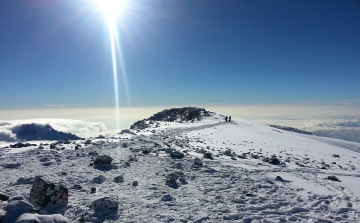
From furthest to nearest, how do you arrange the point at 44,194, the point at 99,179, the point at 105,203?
the point at 99,179 < the point at 105,203 < the point at 44,194

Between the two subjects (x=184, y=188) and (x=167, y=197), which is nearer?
(x=167, y=197)

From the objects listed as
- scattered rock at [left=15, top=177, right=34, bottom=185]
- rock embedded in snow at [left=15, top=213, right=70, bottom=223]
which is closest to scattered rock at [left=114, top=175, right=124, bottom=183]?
Answer: scattered rock at [left=15, top=177, right=34, bottom=185]

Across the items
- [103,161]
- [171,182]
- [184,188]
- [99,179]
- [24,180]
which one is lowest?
[184,188]

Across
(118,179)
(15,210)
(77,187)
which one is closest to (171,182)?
(118,179)

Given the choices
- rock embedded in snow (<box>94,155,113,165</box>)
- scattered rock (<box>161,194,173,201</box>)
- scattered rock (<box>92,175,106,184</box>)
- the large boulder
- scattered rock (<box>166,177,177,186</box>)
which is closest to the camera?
the large boulder

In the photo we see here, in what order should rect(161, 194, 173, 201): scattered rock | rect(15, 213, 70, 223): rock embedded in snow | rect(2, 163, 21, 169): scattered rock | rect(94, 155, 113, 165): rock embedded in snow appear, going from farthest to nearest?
rect(94, 155, 113, 165): rock embedded in snow → rect(2, 163, 21, 169): scattered rock → rect(161, 194, 173, 201): scattered rock → rect(15, 213, 70, 223): rock embedded in snow

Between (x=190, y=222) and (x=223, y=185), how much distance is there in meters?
3.27

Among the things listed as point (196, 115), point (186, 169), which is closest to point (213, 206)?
point (186, 169)

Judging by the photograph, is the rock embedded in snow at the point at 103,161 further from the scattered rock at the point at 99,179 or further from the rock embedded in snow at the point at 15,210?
the rock embedded in snow at the point at 15,210

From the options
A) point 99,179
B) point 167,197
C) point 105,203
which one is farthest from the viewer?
point 99,179

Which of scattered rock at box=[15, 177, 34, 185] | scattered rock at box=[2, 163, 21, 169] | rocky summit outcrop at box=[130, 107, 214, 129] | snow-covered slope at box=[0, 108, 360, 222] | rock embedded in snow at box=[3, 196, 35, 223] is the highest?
rocky summit outcrop at box=[130, 107, 214, 129]

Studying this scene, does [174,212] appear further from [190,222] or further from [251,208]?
[251,208]

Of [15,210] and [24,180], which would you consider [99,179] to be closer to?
[24,180]

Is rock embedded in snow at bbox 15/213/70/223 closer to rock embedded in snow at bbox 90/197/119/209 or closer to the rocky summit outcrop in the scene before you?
rock embedded in snow at bbox 90/197/119/209
